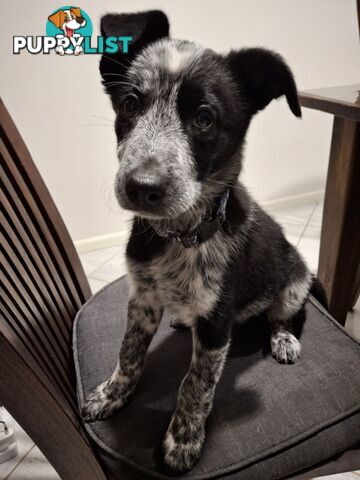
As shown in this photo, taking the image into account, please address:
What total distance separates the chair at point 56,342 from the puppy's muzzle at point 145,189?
0.31 meters

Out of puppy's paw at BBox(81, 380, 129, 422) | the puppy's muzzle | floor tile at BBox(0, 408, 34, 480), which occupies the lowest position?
floor tile at BBox(0, 408, 34, 480)

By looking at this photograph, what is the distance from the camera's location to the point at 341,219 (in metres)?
1.33

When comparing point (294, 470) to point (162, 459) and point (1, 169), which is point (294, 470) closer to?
point (162, 459)

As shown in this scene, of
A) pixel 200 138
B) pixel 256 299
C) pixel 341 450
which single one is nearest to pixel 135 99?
pixel 200 138

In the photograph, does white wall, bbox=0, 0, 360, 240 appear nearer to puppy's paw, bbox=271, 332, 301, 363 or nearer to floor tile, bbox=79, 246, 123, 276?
floor tile, bbox=79, 246, 123, 276

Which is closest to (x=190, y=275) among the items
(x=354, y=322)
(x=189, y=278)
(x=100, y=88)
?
(x=189, y=278)

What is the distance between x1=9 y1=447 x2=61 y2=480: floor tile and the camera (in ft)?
4.48

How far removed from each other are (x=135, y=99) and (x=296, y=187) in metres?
2.44

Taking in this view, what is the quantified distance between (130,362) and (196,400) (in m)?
0.21

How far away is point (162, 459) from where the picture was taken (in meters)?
0.82

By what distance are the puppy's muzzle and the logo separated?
1429mm

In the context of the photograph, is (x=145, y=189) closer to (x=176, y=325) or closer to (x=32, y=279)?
(x=32, y=279)

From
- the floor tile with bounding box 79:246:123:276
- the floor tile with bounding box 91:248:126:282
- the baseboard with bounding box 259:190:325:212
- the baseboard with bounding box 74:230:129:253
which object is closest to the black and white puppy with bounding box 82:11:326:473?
the floor tile with bounding box 91:248:126:282

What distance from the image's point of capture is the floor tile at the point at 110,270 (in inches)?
93.1
